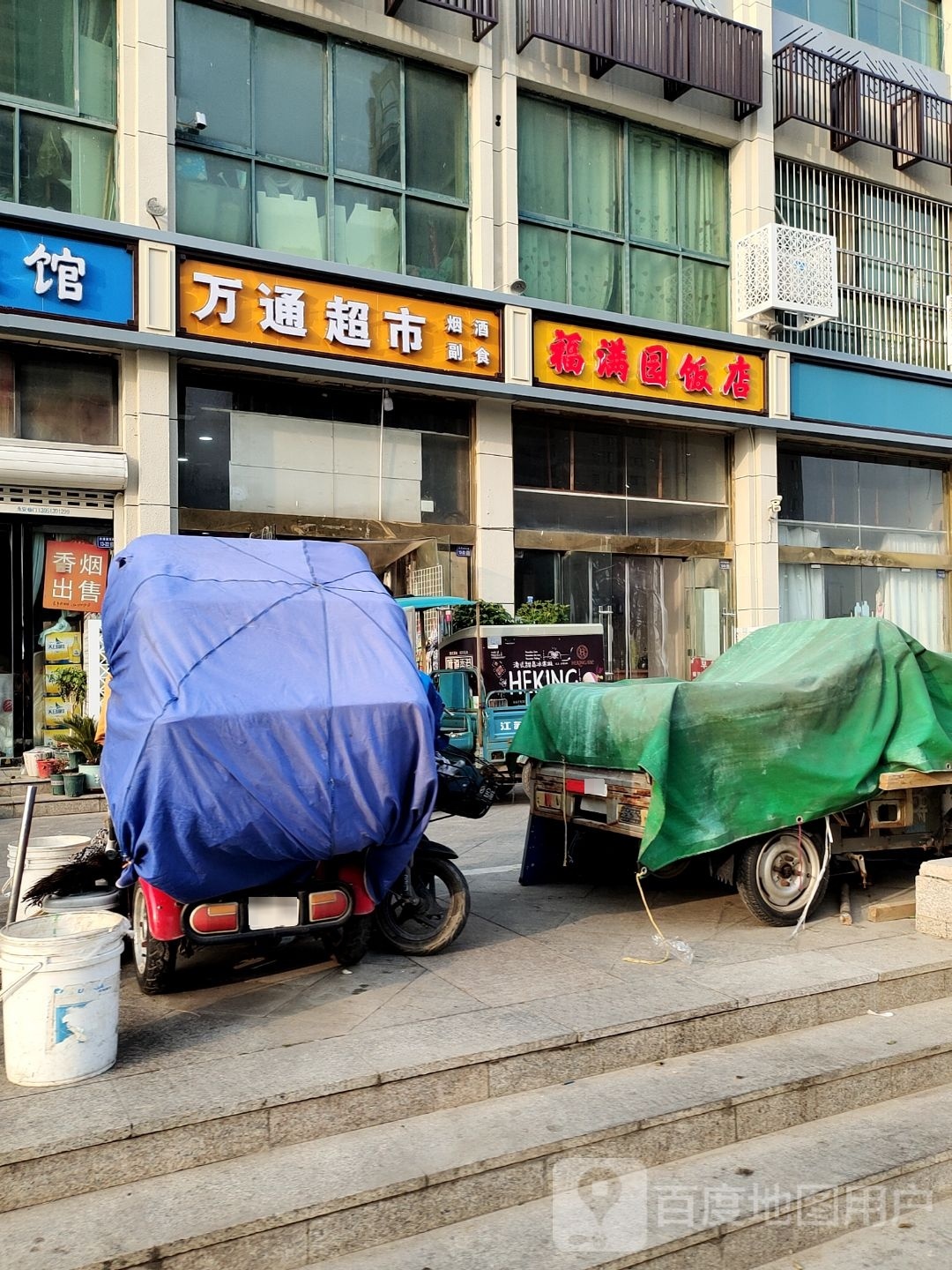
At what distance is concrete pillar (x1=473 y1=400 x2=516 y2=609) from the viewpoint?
57.5 ft

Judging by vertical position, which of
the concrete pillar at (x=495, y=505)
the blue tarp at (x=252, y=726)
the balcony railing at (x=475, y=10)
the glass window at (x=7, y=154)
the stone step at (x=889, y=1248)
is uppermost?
the balcony railing at (x=475, y=10)

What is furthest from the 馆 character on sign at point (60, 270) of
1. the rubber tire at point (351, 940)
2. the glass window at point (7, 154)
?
the rubber tire at point (351, 940)

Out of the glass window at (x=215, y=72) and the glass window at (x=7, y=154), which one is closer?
the glass window at (x=7, y=154)

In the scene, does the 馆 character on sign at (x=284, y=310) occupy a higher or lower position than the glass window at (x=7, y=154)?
lower

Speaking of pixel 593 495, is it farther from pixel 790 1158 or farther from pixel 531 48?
pixel 790 1158

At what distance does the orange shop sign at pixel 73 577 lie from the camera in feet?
48.1

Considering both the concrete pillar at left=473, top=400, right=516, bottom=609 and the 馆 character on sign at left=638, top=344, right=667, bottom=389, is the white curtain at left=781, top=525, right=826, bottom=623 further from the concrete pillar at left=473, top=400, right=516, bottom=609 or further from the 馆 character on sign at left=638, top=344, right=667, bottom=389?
the concrete pillar at left=473, top=400, right=516, bottom=609

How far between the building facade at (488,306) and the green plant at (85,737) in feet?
3.23

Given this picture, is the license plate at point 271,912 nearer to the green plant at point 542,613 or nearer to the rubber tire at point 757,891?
the rubber tire at point 757,891

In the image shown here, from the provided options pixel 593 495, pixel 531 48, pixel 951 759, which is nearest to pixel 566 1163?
pixel 951 759

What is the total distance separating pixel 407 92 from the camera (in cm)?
1709

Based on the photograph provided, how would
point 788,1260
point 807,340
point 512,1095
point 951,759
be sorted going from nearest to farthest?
point 788,1260 → point 512,1095 → point 951,759 → point 807,340

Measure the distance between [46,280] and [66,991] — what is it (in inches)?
463

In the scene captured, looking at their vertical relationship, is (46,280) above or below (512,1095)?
above
